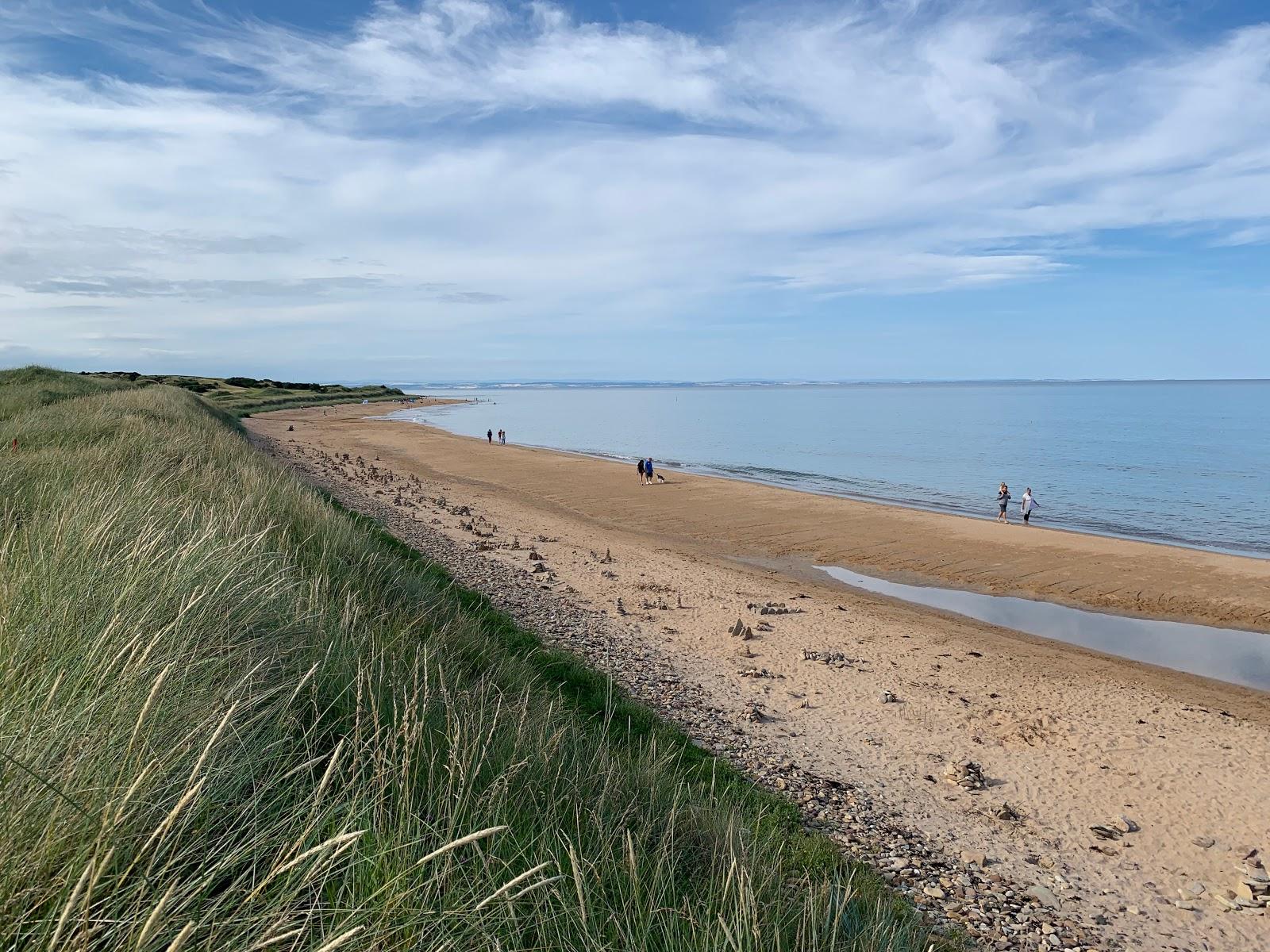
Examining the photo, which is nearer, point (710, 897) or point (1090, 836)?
point (710, 897)

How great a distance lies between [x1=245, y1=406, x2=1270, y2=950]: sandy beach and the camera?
733cm

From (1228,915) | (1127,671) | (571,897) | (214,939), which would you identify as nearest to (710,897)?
(571,897)

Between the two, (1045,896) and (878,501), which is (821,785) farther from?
(878,501)

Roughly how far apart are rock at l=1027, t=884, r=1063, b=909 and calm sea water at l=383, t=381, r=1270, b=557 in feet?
71.4

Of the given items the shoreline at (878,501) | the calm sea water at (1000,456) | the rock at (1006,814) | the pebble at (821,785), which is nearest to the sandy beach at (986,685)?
the rock at (1006,814)

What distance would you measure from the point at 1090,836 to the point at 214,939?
8.28m

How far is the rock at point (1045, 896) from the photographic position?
6.47 m

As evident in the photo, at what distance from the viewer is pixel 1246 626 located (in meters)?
15.6

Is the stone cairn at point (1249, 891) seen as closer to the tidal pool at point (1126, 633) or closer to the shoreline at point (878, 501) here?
the tidal pool at point (1126, 633)

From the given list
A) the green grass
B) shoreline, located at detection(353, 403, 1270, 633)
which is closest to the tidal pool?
shoreline, located at detection(353, 403, 1270, 633)

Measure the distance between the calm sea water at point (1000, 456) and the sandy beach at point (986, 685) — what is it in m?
6.89

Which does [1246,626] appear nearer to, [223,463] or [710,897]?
[710,897]

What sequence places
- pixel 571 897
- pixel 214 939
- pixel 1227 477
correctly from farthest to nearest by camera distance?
pixel 1227 477
pixel 571 897
pixel 214 939

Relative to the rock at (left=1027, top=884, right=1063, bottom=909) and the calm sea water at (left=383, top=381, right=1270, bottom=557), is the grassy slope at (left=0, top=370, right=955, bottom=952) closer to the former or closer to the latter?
→ the rock at (left=1027, top=884, right=1063, bottom=909)
